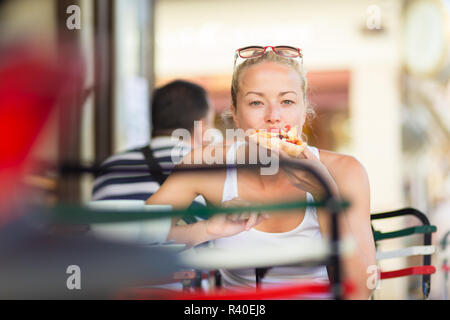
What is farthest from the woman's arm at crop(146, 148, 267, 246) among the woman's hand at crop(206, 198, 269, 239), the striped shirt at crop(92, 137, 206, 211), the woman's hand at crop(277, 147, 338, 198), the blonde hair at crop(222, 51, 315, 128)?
the striped shirt at crop(92, 137, 206, 211)

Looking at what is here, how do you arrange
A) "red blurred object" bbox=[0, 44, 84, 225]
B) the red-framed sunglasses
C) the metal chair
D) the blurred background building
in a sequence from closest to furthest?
"red blurred object" bbox=[0, 44, 84, 225]
the red-framed sunglasses
the metal chair
the blurred background building

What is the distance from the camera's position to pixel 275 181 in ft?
3.59

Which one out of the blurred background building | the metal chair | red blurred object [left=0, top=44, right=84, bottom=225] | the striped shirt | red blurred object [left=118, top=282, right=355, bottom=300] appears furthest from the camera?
the blurred background building

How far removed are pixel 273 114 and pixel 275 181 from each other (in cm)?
14

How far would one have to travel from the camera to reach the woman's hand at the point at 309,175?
3.21ft

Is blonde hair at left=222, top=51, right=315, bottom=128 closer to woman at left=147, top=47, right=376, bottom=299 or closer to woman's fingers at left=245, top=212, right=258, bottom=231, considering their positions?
woman at left=147, top=47, right=376, bottom=299

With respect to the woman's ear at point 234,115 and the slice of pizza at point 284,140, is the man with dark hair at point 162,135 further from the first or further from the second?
the slice of pizza at point 284,140

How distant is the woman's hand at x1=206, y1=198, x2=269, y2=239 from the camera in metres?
1.06

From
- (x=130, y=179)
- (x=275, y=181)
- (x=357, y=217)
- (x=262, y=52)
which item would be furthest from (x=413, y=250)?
(x=130, y=179)

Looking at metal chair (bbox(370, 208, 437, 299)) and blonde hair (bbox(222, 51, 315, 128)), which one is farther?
metal chair (bbox(370, 208, 437, 299))

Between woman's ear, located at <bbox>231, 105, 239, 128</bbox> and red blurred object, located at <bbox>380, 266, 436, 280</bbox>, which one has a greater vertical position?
woman's ear, located at <bbox>231, 105, 239, 128</bbox>

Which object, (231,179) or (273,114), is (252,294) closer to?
(231,179)

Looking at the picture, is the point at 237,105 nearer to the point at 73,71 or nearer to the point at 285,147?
the point at 285,147

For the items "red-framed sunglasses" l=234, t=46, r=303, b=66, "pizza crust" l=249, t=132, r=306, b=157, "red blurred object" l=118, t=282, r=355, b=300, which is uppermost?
"red-framed sunglasses" l=234, t=46, r=303, b=66
